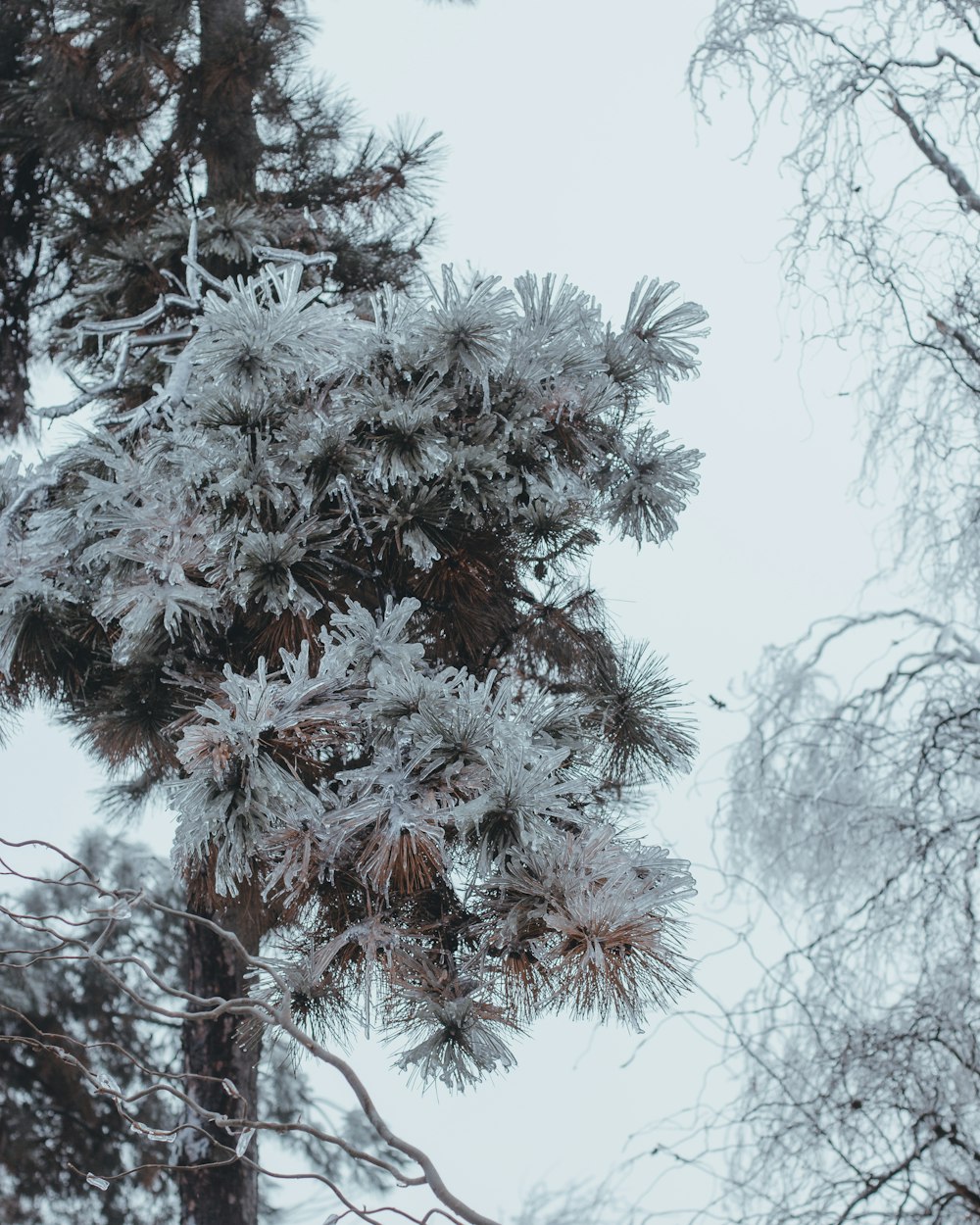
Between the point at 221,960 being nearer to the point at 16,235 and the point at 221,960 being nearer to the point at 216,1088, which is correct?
the point at 216,1088

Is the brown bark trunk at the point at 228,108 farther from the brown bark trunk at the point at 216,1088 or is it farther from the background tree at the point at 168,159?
the brown bark trunk at the point at 216,1088

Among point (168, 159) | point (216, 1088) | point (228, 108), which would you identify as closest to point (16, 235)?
point (168, 159)

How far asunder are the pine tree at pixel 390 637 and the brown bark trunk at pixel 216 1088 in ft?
1.86

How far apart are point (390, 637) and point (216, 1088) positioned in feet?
4.03

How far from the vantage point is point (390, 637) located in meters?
1.11

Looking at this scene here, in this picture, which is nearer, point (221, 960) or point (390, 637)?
point (390, 637)

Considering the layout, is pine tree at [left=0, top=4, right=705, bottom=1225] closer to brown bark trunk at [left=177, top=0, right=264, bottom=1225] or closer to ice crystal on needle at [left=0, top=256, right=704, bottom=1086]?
ice crystal on needle at [left=0, top=256, right=704, bottom=1086]

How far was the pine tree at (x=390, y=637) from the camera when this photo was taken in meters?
1.00

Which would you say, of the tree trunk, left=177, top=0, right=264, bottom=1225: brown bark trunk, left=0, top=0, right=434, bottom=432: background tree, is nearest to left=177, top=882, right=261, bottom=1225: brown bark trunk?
left=177, top=0, right=264, bottom=1225: brown bark trunk

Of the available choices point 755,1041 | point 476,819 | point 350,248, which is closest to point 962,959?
point 755,1041

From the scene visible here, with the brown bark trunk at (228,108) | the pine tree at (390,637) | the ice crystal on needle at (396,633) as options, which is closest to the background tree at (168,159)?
the brown bark trunk at (228,108)

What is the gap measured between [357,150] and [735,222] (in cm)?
86

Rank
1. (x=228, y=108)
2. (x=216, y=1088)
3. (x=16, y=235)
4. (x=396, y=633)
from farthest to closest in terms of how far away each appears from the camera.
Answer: (x=16, y=235) → (x=228, y=108) → (x=216, y=1088) → (x=396, y=633)

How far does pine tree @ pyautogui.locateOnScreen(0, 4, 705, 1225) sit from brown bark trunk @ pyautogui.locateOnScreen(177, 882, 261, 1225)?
0.57m
